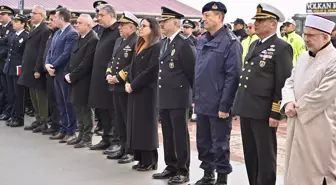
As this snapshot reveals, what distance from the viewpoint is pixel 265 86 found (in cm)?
482

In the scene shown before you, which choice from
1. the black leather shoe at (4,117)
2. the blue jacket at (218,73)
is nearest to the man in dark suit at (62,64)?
the black leather shoe at (4,117)

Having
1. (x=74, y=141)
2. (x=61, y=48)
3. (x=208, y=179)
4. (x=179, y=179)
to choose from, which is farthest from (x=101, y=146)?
(x=208, y=179)

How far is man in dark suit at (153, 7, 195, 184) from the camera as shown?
19.0ft

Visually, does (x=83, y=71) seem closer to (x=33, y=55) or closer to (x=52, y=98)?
(x=52, y=98)

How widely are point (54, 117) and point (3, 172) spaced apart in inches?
86.9

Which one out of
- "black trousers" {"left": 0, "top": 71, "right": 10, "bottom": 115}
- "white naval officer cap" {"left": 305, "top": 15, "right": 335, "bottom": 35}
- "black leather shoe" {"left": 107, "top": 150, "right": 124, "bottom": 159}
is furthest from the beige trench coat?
"black trousers" {"left": 0, "top": 71, "right": 10, "bottom": 115}

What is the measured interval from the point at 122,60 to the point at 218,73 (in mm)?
1769

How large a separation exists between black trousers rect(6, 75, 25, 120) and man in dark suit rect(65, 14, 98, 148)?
178cm

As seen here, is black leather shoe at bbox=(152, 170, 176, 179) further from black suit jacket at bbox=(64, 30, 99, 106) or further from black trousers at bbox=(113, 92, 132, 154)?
black suit jacket at bbox=(64, 30, 99, 106)

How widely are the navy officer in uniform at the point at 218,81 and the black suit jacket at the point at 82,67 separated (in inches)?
94.2

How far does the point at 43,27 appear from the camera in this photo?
28.9ft

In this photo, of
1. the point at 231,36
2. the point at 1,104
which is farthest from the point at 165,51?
the point at 1,104

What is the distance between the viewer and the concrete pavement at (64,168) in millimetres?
6078

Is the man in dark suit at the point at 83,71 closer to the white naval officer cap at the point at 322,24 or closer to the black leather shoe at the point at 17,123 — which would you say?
the black leather shoe at the point at 17,123
